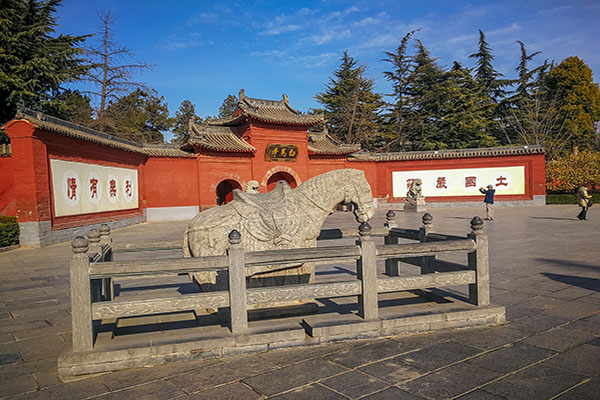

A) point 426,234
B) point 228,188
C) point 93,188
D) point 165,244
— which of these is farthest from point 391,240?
point 228,188

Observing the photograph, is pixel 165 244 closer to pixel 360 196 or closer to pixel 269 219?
pixel 269 219

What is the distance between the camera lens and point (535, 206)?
22312mm

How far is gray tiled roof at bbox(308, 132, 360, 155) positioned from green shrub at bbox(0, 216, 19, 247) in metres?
14.5

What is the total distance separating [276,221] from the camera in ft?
13.1

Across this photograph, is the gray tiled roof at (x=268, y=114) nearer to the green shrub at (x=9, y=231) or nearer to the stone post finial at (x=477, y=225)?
the green shrub at (x=9, y=231)

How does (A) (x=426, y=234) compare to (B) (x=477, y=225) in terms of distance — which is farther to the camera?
(A) (x=426, y=234)

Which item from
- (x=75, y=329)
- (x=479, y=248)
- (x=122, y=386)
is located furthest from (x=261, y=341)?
(x=479, y=248)

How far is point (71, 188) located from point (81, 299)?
38.2 feet

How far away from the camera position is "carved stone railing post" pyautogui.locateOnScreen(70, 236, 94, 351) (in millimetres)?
2939

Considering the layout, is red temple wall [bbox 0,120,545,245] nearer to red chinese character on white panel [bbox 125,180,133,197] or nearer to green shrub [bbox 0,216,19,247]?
green shrub [bbox 0,216,19,247]

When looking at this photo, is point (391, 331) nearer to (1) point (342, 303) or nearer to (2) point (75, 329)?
(1) point (342, 303)

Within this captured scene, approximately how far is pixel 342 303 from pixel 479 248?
1.63m

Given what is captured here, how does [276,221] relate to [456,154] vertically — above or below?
below

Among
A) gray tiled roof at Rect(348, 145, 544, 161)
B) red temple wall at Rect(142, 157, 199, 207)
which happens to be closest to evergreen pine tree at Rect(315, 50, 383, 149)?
gray tiled roof at Rect(348, 145, 544, 161)
